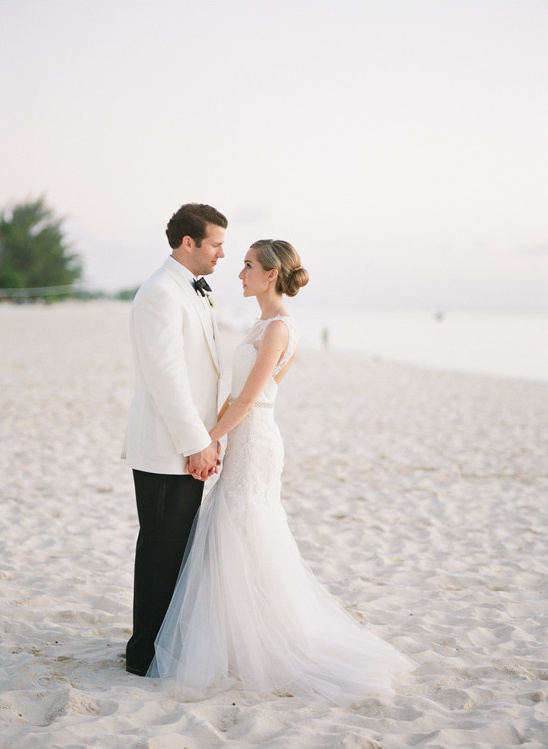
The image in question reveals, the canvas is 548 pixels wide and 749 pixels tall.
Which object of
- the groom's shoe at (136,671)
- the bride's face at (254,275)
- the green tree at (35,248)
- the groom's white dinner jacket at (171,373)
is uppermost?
the green tree at (35,248)

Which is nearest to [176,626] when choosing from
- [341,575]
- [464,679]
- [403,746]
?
[403,746]

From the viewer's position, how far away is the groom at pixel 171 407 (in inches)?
124

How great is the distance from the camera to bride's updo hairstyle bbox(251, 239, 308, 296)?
337cm

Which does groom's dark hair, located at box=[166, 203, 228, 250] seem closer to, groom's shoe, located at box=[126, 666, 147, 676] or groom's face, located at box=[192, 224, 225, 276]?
groom's face, located at box=[192, 224, 225, 276]

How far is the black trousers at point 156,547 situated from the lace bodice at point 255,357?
0.51 m

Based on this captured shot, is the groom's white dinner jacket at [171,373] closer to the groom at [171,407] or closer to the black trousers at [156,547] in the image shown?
the groom at [171,407]

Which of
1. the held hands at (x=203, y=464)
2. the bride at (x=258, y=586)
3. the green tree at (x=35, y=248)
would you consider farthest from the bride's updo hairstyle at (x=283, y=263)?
the green tree at (x=35, y=248)

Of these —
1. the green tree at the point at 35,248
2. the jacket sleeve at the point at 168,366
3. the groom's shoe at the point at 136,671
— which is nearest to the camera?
the jacket sleeve at the point at 168,366

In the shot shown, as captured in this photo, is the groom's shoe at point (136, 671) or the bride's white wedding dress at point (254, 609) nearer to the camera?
the bride's white wedding dress at point (254, 609)

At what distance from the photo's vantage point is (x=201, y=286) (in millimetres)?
3359

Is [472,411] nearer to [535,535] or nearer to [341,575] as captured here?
[535,535]

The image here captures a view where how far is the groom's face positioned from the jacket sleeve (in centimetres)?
24

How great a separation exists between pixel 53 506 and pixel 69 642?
2853 millimetres

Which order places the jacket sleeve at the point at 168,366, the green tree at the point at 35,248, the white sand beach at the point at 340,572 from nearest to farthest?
the white sand beach at the point at 340,572 < the jacket sleeve at the point at 168,366 < the green tree at the point at 35,248
